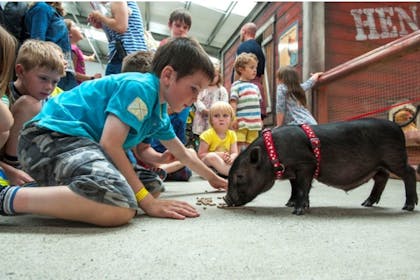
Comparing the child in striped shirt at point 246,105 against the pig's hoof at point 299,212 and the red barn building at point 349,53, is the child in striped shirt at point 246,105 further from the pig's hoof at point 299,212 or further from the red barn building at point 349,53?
the pig's hoof at point 299,212

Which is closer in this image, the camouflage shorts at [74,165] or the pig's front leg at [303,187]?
the camouflage shorts at [74,165]

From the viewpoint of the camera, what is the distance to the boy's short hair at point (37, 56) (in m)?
1.86

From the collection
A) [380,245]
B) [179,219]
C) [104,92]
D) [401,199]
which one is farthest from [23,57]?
[401,199]

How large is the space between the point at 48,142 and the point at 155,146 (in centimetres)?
193

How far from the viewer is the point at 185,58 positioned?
4.72 ft

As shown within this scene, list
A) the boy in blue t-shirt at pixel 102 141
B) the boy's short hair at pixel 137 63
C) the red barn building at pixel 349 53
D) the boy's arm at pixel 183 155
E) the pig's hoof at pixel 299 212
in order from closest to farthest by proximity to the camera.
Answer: the boy in blue t-shirt at pixel 102 141, the pig's hoof at pixel 299 212, the boy's arm at pixel 183 155, the boy's short hair at pixel 137 63, the red barn building at pixel 349 53

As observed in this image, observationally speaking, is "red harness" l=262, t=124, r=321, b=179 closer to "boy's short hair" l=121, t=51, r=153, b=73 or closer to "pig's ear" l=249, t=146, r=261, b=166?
"pig's ear" l=249, t=146, r=261, b=166

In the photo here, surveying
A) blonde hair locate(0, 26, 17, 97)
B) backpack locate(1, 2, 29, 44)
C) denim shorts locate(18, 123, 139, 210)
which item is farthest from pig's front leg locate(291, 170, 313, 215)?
backpack locate(1, 2, 29, 44)

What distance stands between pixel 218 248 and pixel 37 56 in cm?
147

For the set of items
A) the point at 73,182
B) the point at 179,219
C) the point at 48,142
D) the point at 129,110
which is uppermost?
the point at 129,110

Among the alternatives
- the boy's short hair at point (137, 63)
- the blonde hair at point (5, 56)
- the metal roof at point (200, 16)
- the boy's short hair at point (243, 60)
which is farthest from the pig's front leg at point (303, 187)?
the metal roof at point (200, 16)

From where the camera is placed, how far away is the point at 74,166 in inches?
49.3

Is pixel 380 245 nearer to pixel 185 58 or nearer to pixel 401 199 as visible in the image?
pixel 185 58

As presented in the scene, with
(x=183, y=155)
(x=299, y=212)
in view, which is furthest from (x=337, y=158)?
(x=183, y=155)
